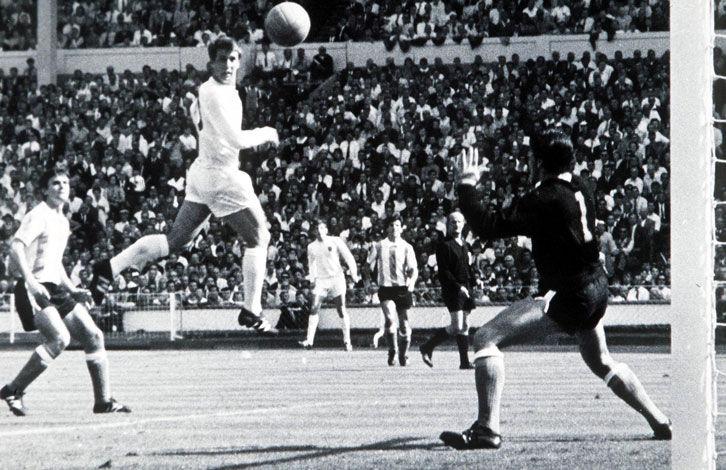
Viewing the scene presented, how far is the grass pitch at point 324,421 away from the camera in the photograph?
21.6ft

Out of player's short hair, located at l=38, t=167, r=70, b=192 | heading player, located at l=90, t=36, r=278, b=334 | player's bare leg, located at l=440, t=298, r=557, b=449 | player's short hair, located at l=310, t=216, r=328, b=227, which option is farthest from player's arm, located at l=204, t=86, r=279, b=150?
player's short hair, located at l=310, t=216, r=328, b=227

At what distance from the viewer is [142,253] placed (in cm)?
839

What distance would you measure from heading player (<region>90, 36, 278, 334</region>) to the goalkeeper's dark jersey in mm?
1941

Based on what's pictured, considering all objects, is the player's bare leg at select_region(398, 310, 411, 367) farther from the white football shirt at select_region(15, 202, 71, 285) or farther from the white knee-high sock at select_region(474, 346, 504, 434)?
the white knee-high sock at select_region(474, 346, 504, 434)

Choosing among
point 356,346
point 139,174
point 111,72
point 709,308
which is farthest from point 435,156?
point 709,308

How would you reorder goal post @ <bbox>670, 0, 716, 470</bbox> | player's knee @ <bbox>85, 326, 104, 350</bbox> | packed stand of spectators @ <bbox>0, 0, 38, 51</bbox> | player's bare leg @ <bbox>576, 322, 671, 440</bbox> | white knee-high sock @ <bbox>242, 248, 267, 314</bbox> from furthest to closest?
packed stand of spectators @ <bbox>0, 0, 38, 51</bbox>, player's knee @ <bbox>85, 326, 104, 350</bbox>, white knee-high sock @ <bbox>242, 248, 267, 314</bbox>, player's bare leg @ <bbox>576, 322, 671, 440</bbox>, goal post @ <bbox>670, 0, 716, 470</bbox>

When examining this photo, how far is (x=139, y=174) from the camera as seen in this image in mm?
25312

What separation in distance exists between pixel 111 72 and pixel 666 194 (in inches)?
529

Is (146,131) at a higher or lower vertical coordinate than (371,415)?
higher

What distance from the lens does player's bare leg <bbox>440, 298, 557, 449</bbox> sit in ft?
22.1

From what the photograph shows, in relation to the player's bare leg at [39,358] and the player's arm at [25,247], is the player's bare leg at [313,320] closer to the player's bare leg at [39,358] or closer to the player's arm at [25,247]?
the player's bare leg at [39,358]

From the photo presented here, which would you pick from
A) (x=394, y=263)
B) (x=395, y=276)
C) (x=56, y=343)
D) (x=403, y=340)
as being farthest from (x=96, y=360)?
(x=395, y=276)

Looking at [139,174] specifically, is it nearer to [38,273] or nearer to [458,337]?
[458,337]

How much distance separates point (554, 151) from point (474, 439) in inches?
68.9
